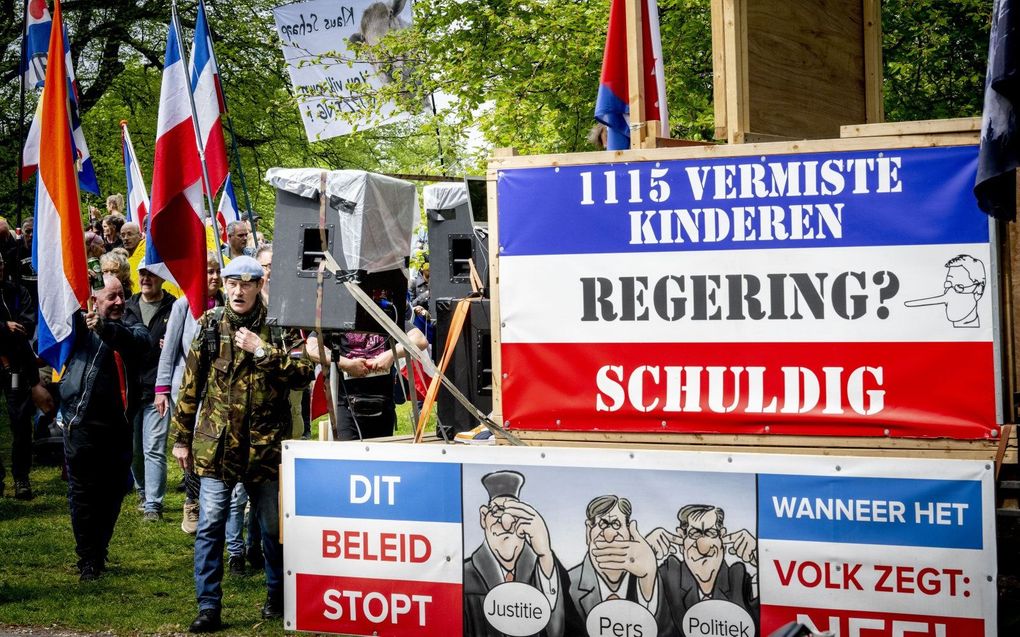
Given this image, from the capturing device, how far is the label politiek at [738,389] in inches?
203

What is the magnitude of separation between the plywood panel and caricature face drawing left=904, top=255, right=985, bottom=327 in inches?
56.3

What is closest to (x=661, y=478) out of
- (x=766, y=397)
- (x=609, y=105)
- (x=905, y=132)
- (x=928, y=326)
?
(x=766, y=397)

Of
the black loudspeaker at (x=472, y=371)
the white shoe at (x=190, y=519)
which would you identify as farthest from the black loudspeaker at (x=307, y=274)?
the white shoe at (x=190, y=519)

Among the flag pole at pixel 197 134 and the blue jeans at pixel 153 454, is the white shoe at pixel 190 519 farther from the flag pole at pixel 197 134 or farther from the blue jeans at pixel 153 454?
the flag pole at pixel 197 134

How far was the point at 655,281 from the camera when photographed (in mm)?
5406

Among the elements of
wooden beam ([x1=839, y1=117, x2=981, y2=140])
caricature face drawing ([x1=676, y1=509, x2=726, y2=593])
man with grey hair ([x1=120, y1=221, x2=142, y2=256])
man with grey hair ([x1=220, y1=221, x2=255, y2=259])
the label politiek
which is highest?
man with grey hair ([x1=120, y1=221, x2=142, y2=256])

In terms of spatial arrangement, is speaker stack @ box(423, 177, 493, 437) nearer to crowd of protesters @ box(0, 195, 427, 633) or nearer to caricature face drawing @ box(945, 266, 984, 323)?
crowd of protesters @ box(0, 195, 427, 633)

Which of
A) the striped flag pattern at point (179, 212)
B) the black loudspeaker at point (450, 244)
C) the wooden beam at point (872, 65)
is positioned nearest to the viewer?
the wooden beam at point (872, 65)

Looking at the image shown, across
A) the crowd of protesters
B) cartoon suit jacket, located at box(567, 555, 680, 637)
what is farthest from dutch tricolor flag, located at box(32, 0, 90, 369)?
cartoon suit jacket, located at box(567, 555, 680, 637)

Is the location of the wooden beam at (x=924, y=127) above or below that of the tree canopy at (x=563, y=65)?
below

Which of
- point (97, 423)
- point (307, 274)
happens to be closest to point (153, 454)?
point (97, 423)

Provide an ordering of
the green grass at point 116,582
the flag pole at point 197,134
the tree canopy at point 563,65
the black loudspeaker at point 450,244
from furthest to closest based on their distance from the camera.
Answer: the tree canopy at point 563,65 < the black loudspeaker at point 450,244 < the flag pole at point 197,134 < the green grass at point 116,582

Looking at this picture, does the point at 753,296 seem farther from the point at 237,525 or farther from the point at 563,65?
the point at 563,65

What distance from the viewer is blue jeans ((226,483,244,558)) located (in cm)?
905
